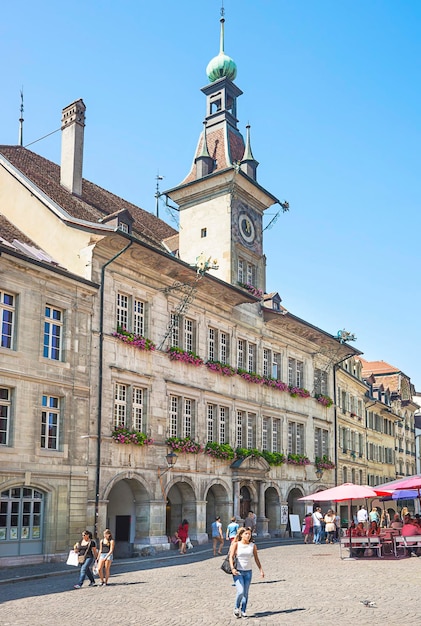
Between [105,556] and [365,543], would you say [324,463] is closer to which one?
[365,543]

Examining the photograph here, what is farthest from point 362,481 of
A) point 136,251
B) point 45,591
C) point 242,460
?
point 45,591

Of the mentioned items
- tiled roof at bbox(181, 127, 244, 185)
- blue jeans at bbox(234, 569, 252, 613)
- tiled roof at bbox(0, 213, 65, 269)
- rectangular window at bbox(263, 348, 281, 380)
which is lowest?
blue jeans at bbox(234, 569, 252, 613)

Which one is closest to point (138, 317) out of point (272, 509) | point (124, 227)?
point (124, 227)

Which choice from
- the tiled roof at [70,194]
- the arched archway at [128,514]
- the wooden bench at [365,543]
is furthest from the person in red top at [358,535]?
the tiled roof at [70,194]

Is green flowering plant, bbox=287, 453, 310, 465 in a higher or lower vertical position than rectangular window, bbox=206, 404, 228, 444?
lower

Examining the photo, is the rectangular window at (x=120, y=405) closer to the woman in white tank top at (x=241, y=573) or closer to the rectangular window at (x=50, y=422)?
the rectangular window at (x=50, y=422)

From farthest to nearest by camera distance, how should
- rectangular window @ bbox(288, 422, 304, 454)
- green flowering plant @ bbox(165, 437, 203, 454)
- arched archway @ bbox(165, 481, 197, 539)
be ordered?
1. rectangular window @ bbox(288, 422, 304, 454)
2. arched archway @ bbox(165, 481, 197, 539)
3. green flowering plant @ bbox(165, 437, 203, 454)

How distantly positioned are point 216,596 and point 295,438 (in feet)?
76.0

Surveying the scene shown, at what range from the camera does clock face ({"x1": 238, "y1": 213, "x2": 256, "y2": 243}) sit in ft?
118

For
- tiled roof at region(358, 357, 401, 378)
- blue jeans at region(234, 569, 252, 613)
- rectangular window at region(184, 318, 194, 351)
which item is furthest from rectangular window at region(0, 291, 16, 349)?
tiled roof at region(358, 357, 401, 378)

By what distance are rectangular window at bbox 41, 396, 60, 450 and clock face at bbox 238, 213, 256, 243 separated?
15845 millimetres

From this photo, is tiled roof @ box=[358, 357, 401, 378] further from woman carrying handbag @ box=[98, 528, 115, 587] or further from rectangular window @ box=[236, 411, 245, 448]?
woman carrying handbag @ box=[98, 528, 115, 587]

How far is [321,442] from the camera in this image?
134ft

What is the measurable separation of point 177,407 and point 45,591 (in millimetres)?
13034
